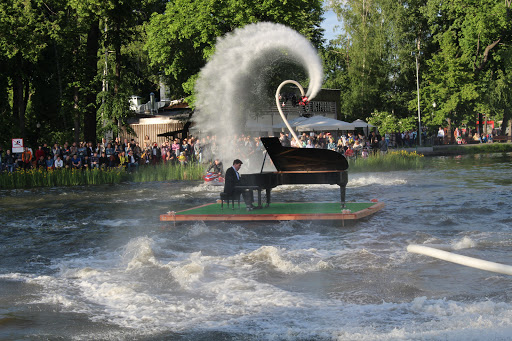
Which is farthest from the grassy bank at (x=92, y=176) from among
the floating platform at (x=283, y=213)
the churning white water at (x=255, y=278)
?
the floating platform at (x=283, y=213)

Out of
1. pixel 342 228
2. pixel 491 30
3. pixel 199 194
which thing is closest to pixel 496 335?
pixel 342 228

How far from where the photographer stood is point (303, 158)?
700 inches

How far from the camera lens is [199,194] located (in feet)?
86.3

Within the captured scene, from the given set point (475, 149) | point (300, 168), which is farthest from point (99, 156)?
point (475, 149)

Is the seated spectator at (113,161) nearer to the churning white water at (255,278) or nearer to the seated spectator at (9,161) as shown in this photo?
the seated spectator at (9,161)

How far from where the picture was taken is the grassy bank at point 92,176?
30.6 metres

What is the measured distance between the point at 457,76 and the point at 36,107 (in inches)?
1537

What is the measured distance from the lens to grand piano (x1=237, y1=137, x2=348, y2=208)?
693 inches

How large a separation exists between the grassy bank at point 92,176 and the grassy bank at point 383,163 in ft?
28.9

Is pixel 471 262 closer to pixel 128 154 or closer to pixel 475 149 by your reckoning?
pixel 128 154

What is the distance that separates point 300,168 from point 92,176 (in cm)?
1710

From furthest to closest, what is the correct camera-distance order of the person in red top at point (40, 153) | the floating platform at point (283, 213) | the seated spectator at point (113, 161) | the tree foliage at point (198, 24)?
the tree foliage at point (198, 24), the seated spectator at point (113, 161), the person in red top at point (40, 153), the floating platform at point (283, 213)

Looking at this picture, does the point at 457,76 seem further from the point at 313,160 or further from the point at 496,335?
the point at 496,335

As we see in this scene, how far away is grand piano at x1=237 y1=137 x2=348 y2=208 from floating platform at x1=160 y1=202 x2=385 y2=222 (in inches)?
28.1
